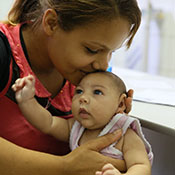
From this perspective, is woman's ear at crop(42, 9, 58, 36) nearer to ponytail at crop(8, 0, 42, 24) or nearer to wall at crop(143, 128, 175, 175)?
ponytail at crop(8, 0, 42, 24)

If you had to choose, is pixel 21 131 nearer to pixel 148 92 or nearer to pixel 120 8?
pixel 120 8

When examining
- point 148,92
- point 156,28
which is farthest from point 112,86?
point 156,28

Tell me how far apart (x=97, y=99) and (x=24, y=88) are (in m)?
0.20

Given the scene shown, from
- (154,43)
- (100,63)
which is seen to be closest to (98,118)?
(100,63)

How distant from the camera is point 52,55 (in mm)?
876

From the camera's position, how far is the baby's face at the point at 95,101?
81 centimetres

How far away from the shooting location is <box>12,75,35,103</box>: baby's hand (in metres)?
0.75

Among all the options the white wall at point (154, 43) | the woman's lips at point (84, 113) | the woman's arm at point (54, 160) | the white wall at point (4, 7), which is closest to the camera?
the woman's arm at point (54, 160)

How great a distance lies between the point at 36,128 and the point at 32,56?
0.74 ft

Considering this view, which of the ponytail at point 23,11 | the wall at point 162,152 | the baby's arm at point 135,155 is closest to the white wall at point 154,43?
the wall at point 162,152

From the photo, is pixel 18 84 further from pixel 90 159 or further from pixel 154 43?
pixel 154 43

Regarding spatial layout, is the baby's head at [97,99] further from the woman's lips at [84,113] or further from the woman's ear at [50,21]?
the woman's ear at [50,21]

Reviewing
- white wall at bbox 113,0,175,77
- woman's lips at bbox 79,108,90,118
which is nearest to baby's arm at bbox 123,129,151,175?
woman's lips at bbox 79,108,90,118

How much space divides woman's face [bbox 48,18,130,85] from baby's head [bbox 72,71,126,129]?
1.6 inches
